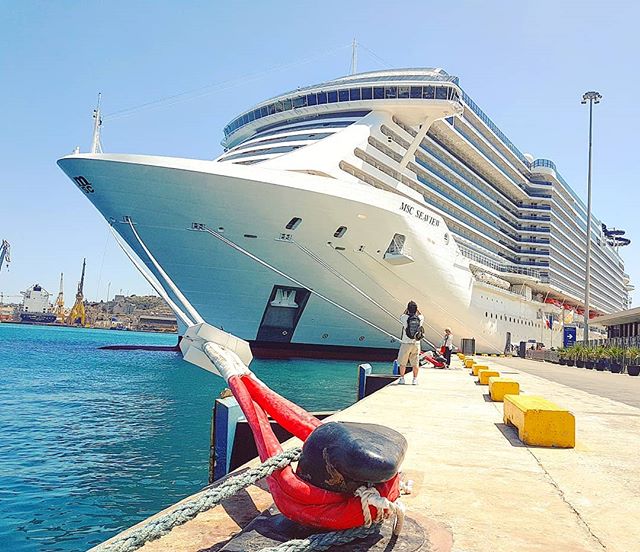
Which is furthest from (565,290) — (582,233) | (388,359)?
(388,359)

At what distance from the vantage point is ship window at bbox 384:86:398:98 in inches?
1051

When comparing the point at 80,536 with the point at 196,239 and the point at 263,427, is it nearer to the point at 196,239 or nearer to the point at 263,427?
the point at 263,427

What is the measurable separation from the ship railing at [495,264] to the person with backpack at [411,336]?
20035 millimetres

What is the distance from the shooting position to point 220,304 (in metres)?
21.7

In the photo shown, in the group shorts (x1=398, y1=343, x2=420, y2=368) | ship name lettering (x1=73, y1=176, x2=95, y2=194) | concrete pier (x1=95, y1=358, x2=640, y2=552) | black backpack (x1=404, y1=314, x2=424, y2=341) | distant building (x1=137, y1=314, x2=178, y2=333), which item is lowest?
distant building (x1=137, y1=314, x2=178, y2=333)

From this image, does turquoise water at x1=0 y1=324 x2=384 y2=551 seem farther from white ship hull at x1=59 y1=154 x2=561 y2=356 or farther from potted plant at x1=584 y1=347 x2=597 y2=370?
potted plant at x1=584 y1=347 x2=597 y2=370

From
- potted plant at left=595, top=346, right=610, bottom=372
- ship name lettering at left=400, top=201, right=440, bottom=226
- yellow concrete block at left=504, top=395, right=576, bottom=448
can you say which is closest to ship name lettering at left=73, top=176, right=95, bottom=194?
ship name lettering at left=400, top=201, right=440, bottom=226

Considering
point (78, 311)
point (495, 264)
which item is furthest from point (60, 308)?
point (495, 264)

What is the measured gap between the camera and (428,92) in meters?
26.4

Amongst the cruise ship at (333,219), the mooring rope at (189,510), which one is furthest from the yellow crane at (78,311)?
the mooring rope at (189,510)

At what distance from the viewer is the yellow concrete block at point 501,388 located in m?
8.63

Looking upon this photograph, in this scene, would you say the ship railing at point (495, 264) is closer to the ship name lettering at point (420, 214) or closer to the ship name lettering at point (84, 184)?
the ship name lettering at point (420, 214)

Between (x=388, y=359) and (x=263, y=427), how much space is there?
25097 millimetres

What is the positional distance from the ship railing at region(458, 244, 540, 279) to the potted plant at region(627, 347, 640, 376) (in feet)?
31.4
